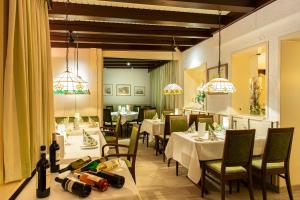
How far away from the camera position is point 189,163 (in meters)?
3.49

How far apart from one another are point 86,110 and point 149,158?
2365 millimetres

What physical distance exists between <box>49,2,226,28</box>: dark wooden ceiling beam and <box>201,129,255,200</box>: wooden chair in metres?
2.37

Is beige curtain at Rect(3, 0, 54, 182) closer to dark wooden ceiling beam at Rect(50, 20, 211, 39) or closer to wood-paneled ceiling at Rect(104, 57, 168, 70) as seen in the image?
dark wooden ceiling beam at Rect(50, 20, 211, 39)

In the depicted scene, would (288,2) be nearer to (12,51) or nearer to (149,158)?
(12,51)

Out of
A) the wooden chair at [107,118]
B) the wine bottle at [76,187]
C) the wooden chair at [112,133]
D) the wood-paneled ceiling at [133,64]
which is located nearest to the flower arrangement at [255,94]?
the wooden chair at [112,133]

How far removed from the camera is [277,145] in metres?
3.07

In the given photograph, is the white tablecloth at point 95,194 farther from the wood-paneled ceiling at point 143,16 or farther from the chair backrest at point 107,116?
the chair backrest at point 107,116

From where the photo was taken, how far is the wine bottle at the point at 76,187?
4.84 feet

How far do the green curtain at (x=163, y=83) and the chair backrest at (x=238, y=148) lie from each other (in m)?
4.44

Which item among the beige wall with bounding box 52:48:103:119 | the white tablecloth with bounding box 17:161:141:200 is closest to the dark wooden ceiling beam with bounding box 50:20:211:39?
the beige wall with bounding box 52:48:103:119

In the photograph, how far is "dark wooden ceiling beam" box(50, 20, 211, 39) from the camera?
4.85m

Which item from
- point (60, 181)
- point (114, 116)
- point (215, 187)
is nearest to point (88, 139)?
point (60, 181)

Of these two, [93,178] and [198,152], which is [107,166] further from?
[198,152]

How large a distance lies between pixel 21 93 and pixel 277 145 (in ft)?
9.80
